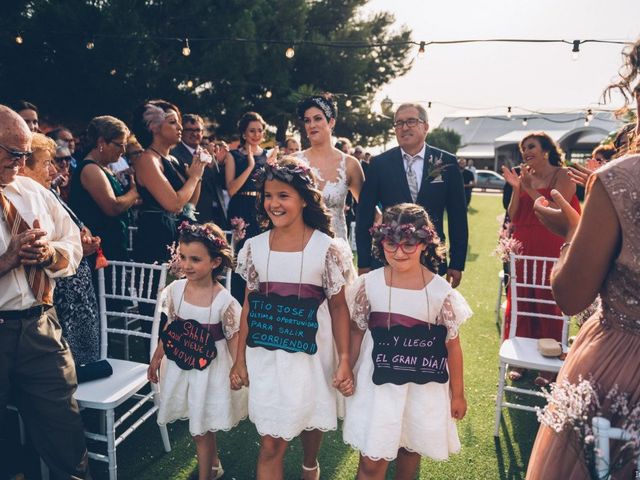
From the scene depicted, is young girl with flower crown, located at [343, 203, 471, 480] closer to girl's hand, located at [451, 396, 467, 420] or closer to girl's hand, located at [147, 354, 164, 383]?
girl's hand, located at [451, 396, 467, 420]

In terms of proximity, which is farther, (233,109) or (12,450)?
(233,109)

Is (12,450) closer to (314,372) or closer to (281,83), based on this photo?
(314,372)

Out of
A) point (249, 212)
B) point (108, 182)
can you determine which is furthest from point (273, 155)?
point (108, 182)

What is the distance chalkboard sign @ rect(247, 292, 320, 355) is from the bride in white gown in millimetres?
1169

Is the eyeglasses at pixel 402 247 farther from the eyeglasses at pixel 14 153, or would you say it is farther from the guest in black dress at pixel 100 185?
the guest in black dress at pixel 100 185

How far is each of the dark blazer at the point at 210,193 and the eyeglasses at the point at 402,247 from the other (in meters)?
2.45

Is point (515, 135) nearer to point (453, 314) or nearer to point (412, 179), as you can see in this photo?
point (412, 179)

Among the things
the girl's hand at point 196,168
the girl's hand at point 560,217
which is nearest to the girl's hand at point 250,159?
the girl's hand at point 196,168

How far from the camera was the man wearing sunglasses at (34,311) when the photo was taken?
2.14m

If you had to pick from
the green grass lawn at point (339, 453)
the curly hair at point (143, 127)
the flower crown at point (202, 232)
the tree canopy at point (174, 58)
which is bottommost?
the green grass lawn at point (339, 453)

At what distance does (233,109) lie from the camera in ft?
46.2

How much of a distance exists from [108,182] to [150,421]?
1.74 metres

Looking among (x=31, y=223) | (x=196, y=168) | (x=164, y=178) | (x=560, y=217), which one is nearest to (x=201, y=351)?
(x=31, y=223)

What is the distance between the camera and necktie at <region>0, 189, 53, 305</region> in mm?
2176
